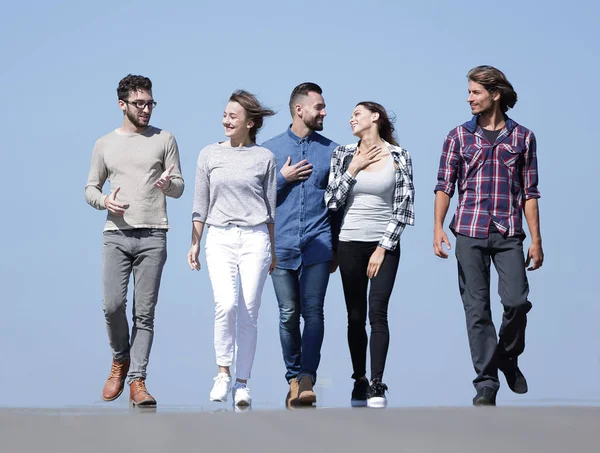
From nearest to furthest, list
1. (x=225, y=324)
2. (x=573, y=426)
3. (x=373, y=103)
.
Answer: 1. (x=573, y=426)
2. (x=225, y=324)
3. (x=373, y=103)

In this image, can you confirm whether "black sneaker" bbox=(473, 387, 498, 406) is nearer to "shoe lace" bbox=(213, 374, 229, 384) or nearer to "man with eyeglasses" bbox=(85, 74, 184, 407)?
"shoe lace" bbox=(213, 374, 229, 384)

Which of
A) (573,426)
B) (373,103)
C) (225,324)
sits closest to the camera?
(573,426)

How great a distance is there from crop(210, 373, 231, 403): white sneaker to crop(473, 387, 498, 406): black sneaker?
1.83 metres

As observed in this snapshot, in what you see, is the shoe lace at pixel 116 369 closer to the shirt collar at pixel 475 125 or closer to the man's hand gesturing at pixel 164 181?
the man's hand gesturing at pixel 164 181

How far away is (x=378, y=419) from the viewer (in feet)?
16.6

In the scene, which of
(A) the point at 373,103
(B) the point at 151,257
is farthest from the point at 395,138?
(B) the point at 151,257

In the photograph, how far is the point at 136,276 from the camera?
7.42 metres

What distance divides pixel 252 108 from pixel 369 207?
47.5 inches

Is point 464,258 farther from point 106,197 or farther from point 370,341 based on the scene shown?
point 106,197

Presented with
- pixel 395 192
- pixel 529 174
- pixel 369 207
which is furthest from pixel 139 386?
pixel 529 174

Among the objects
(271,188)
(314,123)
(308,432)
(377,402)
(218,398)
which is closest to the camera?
(308,432)

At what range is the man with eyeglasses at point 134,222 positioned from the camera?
24.2 ft

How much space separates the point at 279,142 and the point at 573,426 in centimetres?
374

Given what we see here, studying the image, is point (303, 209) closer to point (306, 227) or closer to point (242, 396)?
point (306, 227)
